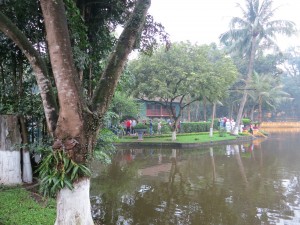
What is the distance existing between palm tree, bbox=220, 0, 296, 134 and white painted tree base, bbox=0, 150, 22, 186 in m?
21.1

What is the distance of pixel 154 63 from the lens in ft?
62.7

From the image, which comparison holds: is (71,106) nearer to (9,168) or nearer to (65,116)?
(65,116)

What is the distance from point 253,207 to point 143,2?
17.9 ft

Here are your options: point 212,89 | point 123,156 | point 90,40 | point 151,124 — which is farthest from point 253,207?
point 151,124

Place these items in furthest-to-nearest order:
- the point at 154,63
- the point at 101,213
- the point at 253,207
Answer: the point at 154,63 → the point at 253,207 → the point at 101,213

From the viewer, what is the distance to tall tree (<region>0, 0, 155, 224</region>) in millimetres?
4297

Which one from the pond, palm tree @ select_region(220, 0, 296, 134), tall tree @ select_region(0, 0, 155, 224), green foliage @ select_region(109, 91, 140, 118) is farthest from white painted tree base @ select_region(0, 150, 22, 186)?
palm tree @ select_region(220, 0, 296, 134)

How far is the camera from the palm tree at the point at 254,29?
25094 mm

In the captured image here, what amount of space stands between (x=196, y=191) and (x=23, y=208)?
4.95 m

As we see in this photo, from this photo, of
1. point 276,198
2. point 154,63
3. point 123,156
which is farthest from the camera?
point 154,63

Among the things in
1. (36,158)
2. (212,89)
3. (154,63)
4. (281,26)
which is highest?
(281,26)

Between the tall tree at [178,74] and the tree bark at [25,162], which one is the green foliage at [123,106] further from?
the tree bark at [25,162]

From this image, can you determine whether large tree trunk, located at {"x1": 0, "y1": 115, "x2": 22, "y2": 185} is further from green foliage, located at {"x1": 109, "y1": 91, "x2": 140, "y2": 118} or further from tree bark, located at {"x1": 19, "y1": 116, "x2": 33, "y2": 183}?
green foliage, located at {"x1": 109, "y1": 91, "x2": 140, "y2": 118}

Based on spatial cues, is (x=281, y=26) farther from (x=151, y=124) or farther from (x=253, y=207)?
(x=253, y=207)
